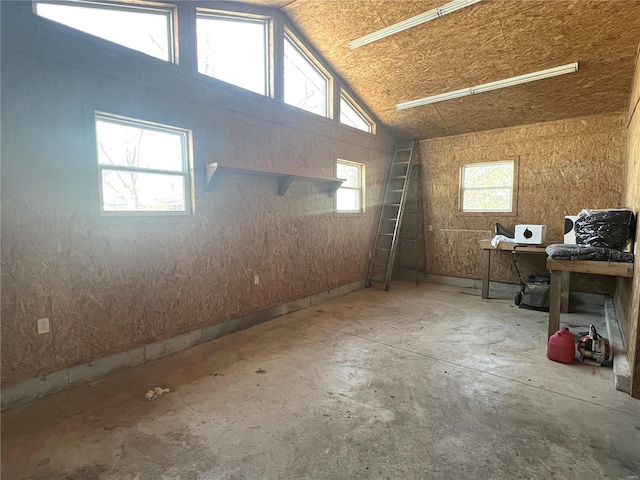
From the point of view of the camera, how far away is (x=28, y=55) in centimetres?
242

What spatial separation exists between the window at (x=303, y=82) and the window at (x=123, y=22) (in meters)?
1.65

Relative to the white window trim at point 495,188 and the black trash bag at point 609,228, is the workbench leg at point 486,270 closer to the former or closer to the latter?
the white window trim at point 495,188

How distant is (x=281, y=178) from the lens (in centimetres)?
433

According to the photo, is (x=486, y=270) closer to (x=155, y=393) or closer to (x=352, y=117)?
(x=352, y=117)

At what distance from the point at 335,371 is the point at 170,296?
1.84 metres

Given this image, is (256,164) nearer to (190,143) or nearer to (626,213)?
(190,143)

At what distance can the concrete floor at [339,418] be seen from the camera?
6.00 ft

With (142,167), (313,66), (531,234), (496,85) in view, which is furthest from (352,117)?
(142,167)

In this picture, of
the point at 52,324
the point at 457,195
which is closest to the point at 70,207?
the point at 52,324

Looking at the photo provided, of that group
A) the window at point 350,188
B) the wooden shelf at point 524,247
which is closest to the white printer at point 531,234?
the wooden shelf at point 524,247

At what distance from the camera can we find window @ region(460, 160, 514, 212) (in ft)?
18.9

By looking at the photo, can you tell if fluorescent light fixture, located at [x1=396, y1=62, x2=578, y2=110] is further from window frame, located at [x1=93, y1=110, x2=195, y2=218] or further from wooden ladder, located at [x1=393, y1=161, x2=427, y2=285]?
window frame, located at [x1=93, y1=110, x2=195, y2=218]

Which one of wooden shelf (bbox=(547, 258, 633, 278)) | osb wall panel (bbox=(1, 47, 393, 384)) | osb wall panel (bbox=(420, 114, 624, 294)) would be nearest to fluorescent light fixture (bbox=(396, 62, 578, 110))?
osb wall panel (bbox=(420, 114, 624, 294))

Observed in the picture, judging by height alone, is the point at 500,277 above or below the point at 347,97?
below
